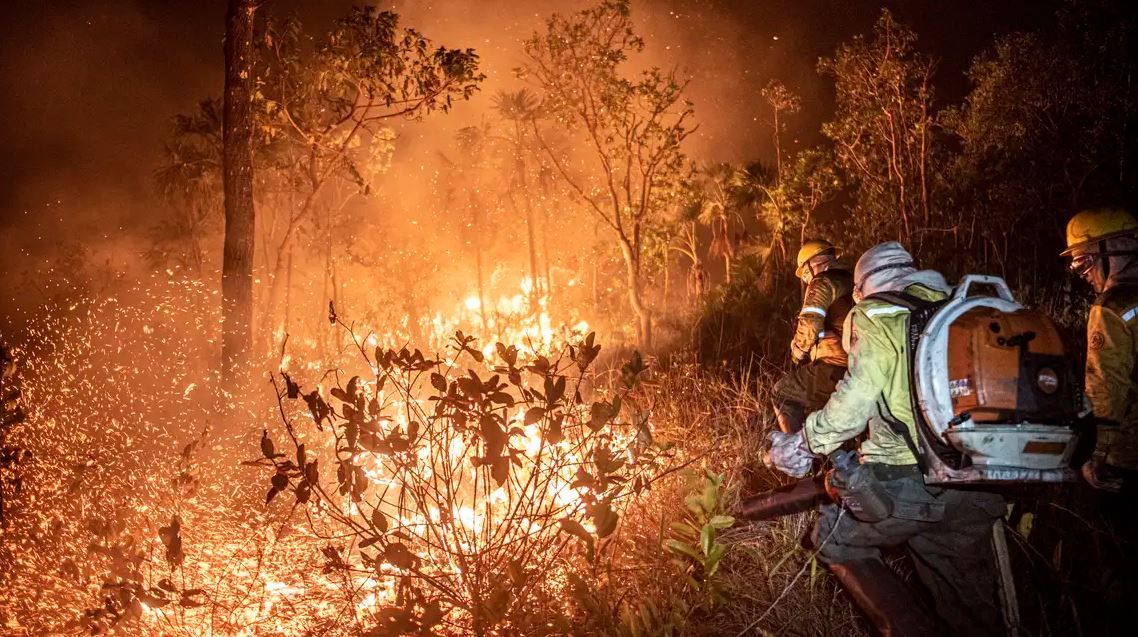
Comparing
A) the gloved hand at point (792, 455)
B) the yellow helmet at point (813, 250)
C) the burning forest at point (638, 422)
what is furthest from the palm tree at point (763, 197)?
the gloved hand at point (792, 455)

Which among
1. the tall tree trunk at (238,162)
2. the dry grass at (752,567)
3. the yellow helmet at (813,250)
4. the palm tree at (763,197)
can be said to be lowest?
the dry grass at (752,567)

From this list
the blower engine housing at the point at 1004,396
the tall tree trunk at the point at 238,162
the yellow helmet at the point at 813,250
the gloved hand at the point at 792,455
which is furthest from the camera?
the tall tree trunk at the point at 238,162

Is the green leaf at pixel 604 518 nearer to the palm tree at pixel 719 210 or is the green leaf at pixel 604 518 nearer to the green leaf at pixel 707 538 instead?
the green leaf at pixel 707 538

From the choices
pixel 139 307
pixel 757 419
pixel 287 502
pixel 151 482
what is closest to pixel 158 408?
pixel 139 307

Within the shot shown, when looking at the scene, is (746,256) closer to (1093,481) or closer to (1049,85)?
(1049,85)

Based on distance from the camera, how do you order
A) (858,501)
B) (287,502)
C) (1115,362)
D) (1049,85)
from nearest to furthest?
(858,501)
(1115,362)
(287,502)
(1049,85)

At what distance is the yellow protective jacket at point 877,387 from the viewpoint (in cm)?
274

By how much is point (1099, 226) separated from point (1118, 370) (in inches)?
27.9

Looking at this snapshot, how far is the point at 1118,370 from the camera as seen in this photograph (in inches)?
126

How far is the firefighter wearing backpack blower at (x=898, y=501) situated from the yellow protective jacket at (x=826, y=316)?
1937mm

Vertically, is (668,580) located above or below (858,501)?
below

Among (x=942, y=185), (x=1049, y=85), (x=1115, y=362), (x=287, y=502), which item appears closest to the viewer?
(x=1115, y=362)

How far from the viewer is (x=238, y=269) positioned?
774 cm

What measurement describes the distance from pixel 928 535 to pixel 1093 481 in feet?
3.73
